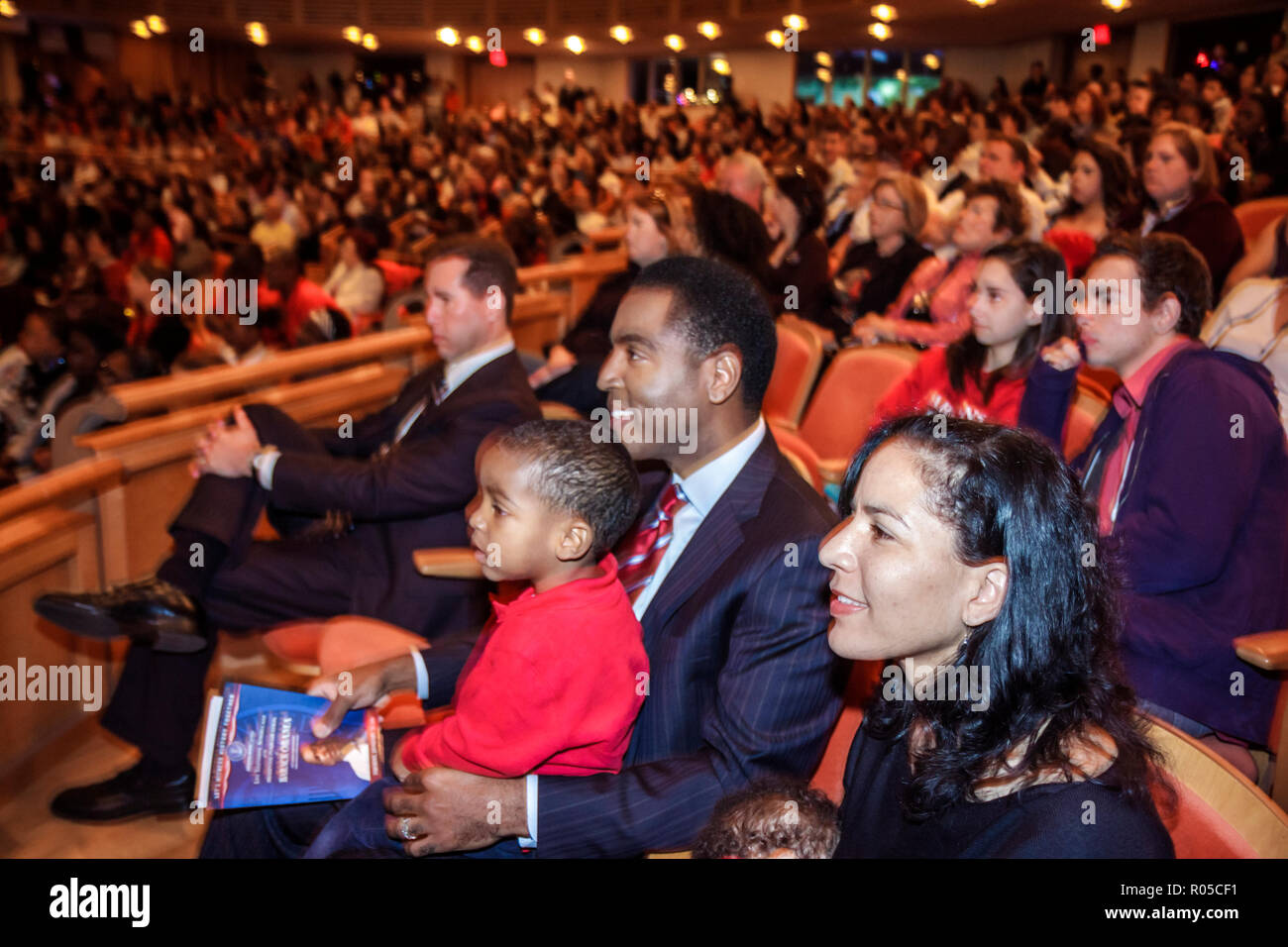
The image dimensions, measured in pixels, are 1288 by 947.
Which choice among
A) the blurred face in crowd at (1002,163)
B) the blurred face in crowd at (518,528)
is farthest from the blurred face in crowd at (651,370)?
the blurred face in crowd at (1002,163)

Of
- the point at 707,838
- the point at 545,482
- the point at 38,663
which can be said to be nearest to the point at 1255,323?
the point at 545,482

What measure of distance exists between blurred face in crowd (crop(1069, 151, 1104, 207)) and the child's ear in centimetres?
379

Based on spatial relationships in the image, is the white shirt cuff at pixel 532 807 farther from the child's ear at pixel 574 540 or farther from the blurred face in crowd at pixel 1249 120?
the blurred face in crowd at pixel 1249 120

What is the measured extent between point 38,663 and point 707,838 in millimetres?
2296

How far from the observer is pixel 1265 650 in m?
1.80

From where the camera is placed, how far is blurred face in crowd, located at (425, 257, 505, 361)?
9.26 feet

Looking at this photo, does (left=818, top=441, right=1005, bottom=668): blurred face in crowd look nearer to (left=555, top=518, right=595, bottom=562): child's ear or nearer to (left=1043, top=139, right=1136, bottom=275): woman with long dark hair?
(left=555, top=518, right=595, bottom=562): child's ear

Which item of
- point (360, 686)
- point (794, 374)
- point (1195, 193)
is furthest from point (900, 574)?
point (1195, 193)

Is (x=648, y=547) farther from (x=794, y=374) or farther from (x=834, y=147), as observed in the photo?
(x=834, y=147)

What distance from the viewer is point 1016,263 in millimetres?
2857

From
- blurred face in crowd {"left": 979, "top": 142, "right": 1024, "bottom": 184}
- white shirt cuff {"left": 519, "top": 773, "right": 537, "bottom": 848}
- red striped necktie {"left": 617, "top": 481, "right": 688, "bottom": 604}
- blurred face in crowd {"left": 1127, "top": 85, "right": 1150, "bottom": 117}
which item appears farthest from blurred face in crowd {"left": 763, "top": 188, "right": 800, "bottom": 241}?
blurred face in crowd {"left": 1127, "top": 85, "right": 1150, "bottom": 117}

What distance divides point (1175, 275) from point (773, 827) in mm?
1662

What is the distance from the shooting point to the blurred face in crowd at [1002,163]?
201 inches
